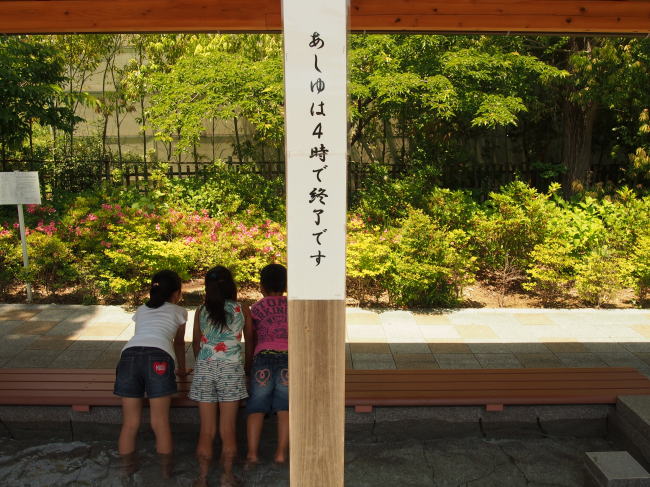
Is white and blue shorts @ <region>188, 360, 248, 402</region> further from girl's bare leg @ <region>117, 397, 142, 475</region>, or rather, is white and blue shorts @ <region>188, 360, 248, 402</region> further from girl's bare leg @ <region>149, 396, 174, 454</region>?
girl's bare leg @ <region>117, 397, 142, 475</region>

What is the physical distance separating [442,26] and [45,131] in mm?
12714

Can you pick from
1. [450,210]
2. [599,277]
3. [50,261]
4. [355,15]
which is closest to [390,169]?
[450,210]

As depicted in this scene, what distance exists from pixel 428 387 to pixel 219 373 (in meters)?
1.61

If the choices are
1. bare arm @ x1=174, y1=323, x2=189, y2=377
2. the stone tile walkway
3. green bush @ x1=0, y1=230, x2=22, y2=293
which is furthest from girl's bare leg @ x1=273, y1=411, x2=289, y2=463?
green bush @ x1=0, y1=230, x2=22, y2=293

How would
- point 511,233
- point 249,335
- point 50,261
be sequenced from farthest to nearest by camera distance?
1. point 511,233
2. point 50,261
3. point 249,335

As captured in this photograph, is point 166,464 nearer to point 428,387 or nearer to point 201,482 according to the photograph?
point 201,482

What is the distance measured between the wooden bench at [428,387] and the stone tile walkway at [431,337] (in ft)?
2.92

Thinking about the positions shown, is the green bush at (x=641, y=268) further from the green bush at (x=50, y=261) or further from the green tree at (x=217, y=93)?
the green bush at (x=50, y=261)

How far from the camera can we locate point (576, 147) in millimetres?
12375

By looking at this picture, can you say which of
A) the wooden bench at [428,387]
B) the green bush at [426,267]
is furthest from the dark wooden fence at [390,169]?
the wooden bench at [428,387]

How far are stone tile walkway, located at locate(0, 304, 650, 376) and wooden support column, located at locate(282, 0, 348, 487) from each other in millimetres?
3457

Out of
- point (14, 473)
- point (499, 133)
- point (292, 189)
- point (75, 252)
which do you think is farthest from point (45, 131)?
point (292, 189)

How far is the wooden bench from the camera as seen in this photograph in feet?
14.5

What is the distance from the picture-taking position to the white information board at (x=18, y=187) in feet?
26.1
